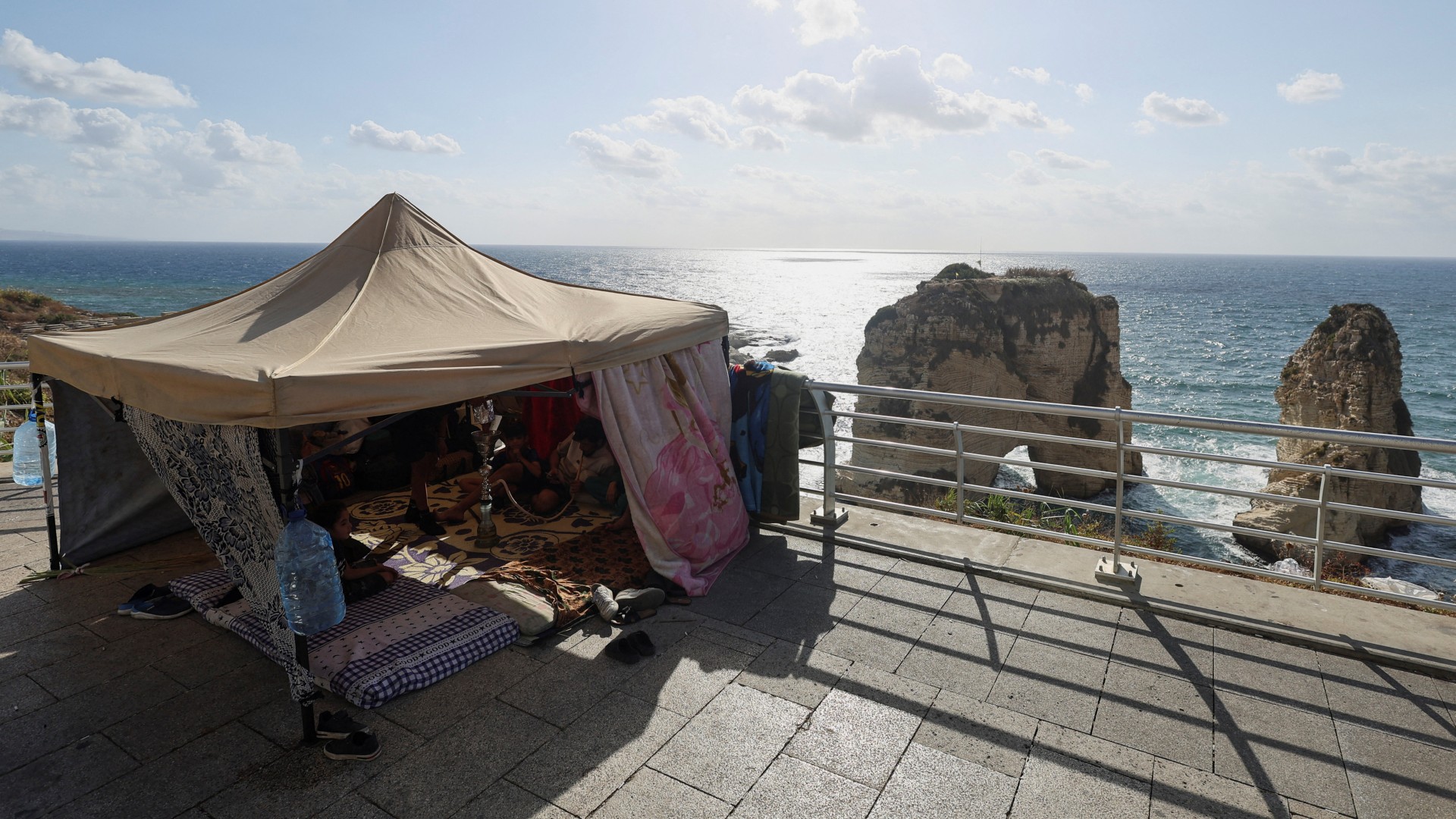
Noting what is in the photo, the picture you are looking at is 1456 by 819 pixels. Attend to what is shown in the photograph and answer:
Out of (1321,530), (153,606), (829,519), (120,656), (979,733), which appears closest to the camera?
(979,733)

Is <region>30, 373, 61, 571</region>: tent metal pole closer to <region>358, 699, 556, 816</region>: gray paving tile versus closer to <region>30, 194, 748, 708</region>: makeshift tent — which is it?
<region>30, 194, 748, 708</region>: makeshift tent

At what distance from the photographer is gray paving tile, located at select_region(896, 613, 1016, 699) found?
4.25m

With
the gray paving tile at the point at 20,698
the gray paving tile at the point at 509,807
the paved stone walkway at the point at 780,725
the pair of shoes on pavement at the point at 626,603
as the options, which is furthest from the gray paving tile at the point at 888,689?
the gray paving tile at the point at 20,698

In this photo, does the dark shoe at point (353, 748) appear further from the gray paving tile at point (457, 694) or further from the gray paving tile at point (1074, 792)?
the gray paving tile at point (1074, 792)

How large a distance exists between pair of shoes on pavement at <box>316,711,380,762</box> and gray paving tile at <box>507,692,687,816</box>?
0.70 m

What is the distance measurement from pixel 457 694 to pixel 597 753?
980 millimetres

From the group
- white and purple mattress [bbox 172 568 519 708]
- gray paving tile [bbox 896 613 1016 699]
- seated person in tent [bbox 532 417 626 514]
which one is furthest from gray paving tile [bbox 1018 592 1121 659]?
seated person in tent [bbox 532 417 626 514]

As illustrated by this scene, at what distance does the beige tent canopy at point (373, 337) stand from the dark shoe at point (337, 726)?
1.44m

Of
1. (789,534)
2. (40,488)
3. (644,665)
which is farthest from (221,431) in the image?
(40,488)

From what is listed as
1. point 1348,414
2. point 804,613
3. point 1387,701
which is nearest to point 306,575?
point 804,613

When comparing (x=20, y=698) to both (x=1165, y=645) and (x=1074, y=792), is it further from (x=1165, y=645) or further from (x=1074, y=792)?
(x=1165, y=645)

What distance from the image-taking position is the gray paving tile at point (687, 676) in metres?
4.09

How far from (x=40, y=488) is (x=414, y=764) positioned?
24.6ft

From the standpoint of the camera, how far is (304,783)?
3463mm
